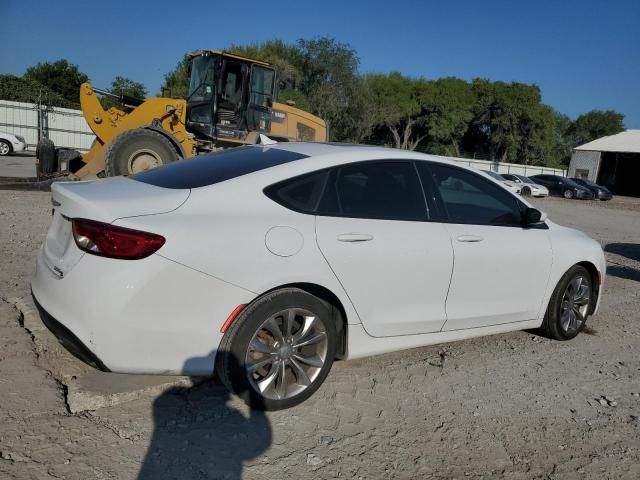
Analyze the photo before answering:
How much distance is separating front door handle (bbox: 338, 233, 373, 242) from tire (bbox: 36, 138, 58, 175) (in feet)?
34.9

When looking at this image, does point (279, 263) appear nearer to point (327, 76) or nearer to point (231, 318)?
point (231, 318)

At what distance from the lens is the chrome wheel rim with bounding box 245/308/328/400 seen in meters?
3.16

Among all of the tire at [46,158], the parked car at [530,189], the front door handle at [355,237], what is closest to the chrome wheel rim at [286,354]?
the front door handle at [355,237]

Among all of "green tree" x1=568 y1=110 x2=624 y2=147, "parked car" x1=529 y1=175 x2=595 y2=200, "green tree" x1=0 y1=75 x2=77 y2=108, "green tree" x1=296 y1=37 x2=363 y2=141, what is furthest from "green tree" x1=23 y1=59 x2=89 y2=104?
"green tree" x1=568 y1=110 x2=624 y2=147

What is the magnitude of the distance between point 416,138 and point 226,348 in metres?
57.6

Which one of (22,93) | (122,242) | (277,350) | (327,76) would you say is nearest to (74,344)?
(122,242)

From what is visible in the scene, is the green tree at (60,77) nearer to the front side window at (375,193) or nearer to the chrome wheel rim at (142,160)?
the chrome wheel rim at (142,160)

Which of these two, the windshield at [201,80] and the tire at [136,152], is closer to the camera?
the tire at [136,152]

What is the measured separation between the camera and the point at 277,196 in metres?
3.27

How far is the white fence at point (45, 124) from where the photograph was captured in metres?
28.4

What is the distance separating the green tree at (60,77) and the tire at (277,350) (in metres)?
54.8

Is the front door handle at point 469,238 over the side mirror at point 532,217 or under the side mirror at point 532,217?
under

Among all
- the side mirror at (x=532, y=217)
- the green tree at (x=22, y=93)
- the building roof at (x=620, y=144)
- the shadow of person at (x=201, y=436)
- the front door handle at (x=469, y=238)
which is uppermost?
the building roof at (x=620, y=144)

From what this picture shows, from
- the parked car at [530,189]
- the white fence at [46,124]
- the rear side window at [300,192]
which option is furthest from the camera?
the parked car at [530,189]
